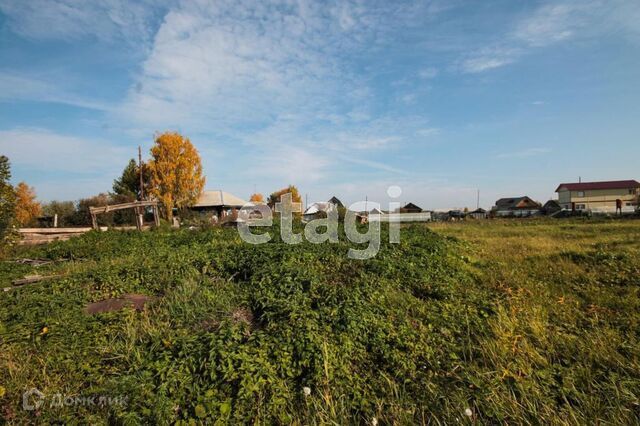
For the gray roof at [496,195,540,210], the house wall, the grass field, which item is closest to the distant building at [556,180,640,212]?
the house wall

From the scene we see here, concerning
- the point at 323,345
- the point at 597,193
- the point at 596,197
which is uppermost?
the point at 597,193

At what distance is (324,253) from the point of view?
24.9 ft

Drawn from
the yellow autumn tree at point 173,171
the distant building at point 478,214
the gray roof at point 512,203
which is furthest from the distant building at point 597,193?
the yellow autumn tree at point 173,171

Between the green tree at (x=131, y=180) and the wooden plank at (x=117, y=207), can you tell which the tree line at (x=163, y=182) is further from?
the wooden plank at (x=117, y=207)

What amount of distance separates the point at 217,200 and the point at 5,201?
96.7 ft

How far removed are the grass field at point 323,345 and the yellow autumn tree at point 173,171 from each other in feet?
90.7

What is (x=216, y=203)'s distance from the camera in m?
38.4

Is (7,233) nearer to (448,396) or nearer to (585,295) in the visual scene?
(448,396)

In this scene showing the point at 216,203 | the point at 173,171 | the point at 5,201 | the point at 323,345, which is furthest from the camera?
the point at 216,203

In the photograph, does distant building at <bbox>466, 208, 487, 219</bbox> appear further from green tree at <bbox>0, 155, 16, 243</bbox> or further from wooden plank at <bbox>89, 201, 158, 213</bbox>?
green tree at <bbox>0, 155, 16, 243</bbox>

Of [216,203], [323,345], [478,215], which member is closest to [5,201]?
[323,345]

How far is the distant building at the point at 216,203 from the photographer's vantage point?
38156 mm

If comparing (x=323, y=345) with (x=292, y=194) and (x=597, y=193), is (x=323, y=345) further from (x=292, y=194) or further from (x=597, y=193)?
(x=597, y=193)

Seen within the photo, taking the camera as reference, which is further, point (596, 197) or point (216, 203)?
point (596, 197)
